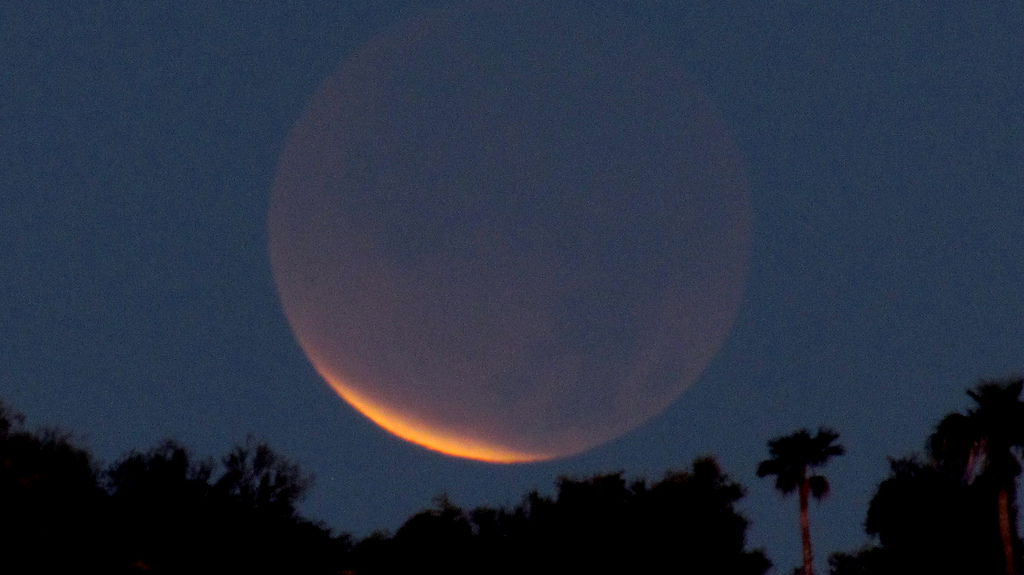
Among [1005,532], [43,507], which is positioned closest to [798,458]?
[1005,532]

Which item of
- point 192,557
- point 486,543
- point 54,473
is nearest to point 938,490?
point 486,543

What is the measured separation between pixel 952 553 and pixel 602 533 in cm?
2135

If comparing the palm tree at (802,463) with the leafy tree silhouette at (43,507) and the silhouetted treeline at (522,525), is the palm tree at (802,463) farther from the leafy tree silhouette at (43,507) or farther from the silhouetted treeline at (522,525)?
the leafy tree silhouette at (43,507)

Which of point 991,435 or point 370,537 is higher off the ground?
point 370,537

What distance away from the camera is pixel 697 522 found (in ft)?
242

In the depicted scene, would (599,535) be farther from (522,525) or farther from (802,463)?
(802,463)

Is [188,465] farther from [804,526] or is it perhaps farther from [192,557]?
[804,526]

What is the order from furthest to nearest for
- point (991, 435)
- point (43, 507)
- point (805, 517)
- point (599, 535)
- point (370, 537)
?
1. point (370, 537)
2. point (599, 535)
3. point (805, 517)
4. point (43, 507)
5. point (991, 435)

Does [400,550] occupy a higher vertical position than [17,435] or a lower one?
higher

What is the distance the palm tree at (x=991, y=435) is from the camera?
4147cm

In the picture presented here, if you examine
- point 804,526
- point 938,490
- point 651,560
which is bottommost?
point 804,526

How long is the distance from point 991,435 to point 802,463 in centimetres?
1561

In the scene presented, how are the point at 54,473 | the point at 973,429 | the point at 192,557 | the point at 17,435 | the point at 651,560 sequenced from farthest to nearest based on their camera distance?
1. the point at 651,560
2. the point at 192,557
3. the point at 54,473
4. the point at 17,435
5. the point at 973,429

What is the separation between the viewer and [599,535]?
7350cm
